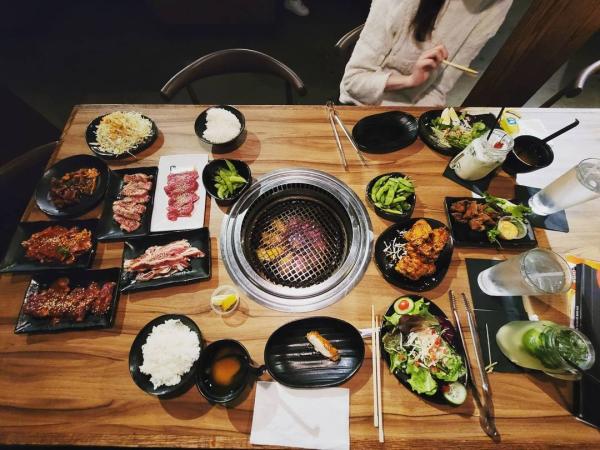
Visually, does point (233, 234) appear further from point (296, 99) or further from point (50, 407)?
point (296, 99)

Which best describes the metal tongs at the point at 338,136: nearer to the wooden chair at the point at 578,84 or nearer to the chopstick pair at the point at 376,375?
the chopstick pair at the point at 376,375

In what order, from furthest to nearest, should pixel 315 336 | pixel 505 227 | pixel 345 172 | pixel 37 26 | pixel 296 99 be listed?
pixel 37 26 < pixel 296 99 < pixel 345 172 < pixel 505 227 < pixel 315 336

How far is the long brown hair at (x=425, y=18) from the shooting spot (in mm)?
2607

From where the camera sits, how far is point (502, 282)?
2006mm

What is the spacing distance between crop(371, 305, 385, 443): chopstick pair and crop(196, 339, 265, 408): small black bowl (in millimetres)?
667

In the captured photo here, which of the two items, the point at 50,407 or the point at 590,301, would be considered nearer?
the point at 50,407

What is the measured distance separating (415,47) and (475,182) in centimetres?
141

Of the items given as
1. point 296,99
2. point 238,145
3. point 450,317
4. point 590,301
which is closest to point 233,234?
point 238,145

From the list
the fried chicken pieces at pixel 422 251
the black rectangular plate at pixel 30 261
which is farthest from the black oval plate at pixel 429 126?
the black rectangular plate at pixel 30 261

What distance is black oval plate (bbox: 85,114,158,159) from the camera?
2.59m

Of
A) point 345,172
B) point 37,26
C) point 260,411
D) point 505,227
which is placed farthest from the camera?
point 37,26

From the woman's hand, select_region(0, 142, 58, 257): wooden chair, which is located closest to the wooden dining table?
select_region(0, 142, 58, 257): wooden chair

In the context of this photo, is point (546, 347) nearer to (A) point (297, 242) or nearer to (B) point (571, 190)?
(B) point (571, 190)

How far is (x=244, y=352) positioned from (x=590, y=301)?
225cm
